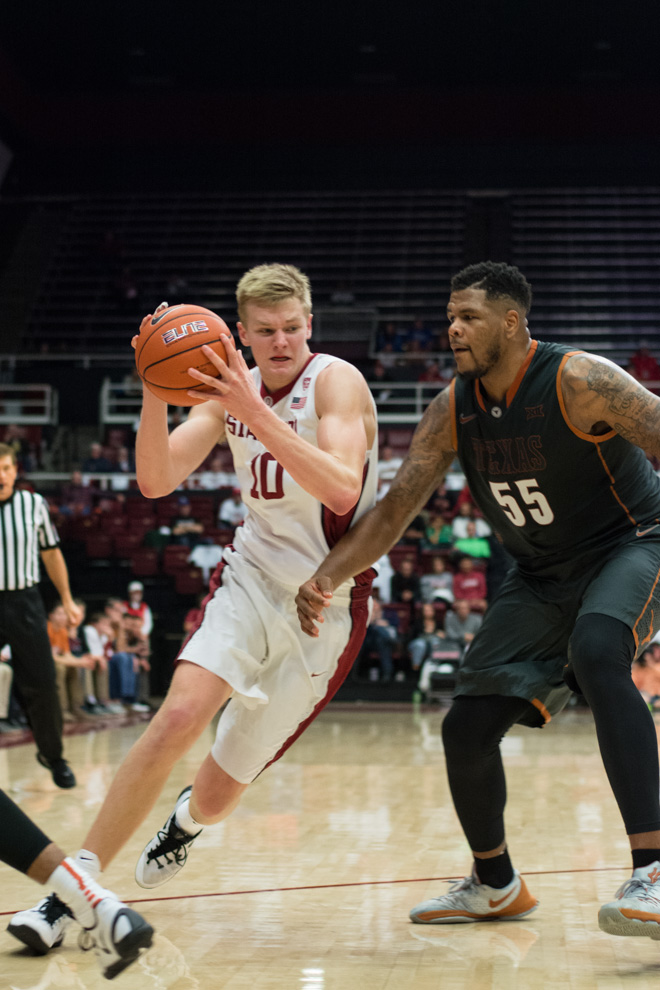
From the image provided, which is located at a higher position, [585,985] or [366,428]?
[366,428]

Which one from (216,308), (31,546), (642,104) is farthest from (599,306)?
(31,546)

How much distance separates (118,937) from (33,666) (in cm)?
379

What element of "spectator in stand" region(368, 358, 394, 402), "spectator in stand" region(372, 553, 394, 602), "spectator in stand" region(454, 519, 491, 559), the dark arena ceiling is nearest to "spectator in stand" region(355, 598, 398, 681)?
"spectator in stand" region(372, 553, 394, 602)

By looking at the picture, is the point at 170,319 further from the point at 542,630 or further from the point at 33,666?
the point at 33,666

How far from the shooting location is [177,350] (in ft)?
9.55

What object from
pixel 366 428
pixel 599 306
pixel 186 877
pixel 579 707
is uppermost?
pixel 599 306

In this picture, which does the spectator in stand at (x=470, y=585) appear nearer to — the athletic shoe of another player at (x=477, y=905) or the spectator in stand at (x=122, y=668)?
the spectator in stand at (x=122, y=668)

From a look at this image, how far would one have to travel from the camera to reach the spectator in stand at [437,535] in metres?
12.9

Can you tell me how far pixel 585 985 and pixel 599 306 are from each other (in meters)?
17.7

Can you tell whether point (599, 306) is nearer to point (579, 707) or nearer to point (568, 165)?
point (568, 165)

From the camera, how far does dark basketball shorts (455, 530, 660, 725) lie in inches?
118

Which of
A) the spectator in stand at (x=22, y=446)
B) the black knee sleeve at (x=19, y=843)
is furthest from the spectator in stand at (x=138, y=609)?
the black knee sleeve at (x=19, y=843)

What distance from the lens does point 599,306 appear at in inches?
754

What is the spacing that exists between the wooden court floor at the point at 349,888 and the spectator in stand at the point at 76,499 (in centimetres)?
748
